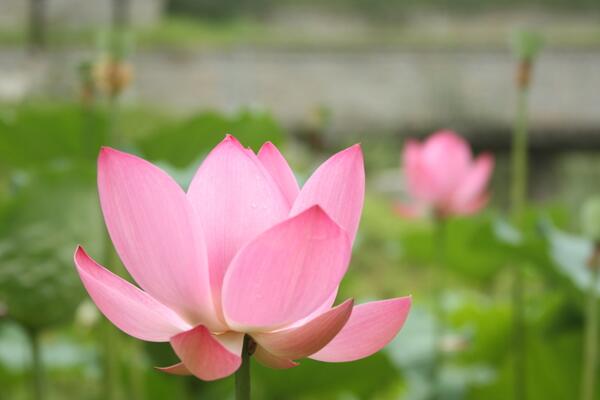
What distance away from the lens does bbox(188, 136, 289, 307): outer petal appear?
26 centimetres

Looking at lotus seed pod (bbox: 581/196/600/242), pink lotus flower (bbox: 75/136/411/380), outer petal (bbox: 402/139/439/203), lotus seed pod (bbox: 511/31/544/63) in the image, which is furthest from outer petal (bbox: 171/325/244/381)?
outer petal (bbox: 402/139/439/203)

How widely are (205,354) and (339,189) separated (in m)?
0.06

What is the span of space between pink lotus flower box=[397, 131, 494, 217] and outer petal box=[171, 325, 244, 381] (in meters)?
0.59

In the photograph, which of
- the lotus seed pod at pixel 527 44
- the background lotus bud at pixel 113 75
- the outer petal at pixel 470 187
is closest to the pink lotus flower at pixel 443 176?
the outer petal at pixel 470 187

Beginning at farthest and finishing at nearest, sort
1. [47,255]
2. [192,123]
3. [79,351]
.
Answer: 1. [79,351]
2. [192,123]
3. [47,255]

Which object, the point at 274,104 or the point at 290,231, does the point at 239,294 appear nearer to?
the point at 290,231

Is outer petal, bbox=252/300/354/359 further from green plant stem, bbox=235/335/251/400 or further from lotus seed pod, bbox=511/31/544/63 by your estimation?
lotus seed pod, bbox=511/31/544/63

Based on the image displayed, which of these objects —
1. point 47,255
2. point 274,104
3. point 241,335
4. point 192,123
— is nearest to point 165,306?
point 241,335

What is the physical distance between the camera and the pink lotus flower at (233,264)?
0.73 ft

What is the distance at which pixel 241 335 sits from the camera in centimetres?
24

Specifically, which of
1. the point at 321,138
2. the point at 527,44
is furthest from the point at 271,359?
the point at 321,138

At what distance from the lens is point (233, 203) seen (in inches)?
10.2

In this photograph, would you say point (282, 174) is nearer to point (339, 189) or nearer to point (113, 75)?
point (339, 189)

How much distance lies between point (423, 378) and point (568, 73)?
6.31 meters
